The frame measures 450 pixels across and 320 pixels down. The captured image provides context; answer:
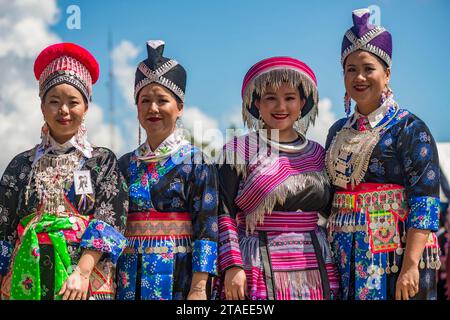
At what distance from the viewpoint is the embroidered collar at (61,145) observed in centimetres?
401

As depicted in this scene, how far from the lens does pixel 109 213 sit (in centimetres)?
382

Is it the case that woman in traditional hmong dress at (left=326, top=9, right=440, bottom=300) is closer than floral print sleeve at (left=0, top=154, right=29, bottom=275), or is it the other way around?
woman in traditional hmong dress at (left=326, top=9, right=440, bottom=300)

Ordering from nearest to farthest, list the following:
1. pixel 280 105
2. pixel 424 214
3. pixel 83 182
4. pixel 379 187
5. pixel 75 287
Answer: pixel 75 287
pixel 424 214
pixel 83 182
pixel 379 187
pixel 280 105

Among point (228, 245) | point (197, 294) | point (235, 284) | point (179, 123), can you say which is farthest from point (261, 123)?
point (197, 294)

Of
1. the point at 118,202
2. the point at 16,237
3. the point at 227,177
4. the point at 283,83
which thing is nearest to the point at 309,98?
the point at 283,83

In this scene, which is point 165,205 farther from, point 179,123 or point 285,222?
point 285,222

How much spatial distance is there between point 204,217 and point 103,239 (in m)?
0.65

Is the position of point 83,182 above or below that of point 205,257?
above

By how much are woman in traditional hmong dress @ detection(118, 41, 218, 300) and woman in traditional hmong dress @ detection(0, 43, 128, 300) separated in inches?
6.6

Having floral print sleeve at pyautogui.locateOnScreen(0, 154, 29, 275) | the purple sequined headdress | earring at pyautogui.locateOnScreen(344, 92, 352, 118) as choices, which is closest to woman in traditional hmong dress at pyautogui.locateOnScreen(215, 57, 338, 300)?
earring at pyautogui.locateOnScreen(344, 92, 352, 118)

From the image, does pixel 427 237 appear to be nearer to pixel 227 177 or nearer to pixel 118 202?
pixel 227 177

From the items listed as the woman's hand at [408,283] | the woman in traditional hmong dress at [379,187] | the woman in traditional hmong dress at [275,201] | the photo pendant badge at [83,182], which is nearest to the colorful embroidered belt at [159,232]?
the woman in traditional hmong dress at [275,201]

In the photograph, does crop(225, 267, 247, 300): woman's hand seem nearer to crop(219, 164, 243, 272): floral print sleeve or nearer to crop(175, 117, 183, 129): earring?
crop(219, 164, 243, 272): floral print sleeve

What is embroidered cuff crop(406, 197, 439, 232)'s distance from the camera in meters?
3.75
